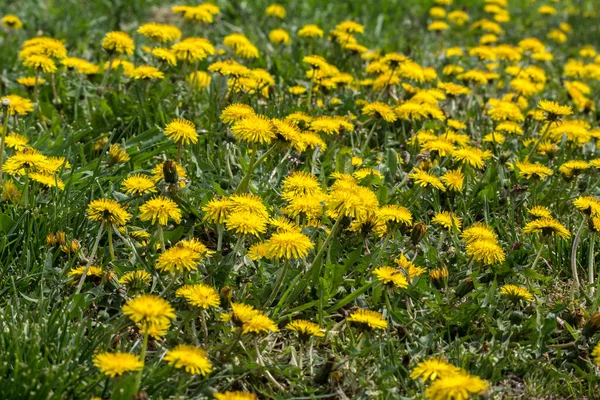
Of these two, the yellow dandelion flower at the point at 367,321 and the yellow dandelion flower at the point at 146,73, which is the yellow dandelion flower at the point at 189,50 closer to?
the yellow dandelion flower at the point at 146,73

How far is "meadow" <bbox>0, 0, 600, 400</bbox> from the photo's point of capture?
2463mm

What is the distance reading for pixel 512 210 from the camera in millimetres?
3381

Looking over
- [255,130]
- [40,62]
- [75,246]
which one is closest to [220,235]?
[255,130]

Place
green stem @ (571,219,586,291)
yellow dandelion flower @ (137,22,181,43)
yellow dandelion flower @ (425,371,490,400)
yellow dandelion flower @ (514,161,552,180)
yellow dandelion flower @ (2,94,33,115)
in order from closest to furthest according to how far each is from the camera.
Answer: yellow dandelion flower @ (425,371,490,400) < green stem @ (571,219,586,291) < yellow dandelion flower @ (514,161,552,180) < yellow dandelion flower @ (2,94,33,115) < yellow dandelion flower @ (137,22,181,43)

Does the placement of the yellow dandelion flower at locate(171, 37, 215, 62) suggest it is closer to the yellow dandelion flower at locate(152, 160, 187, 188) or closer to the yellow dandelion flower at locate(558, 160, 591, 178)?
the yellow dandelion flower at locate(152, 160, 187, 188)

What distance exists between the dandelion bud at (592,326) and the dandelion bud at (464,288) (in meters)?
0.38

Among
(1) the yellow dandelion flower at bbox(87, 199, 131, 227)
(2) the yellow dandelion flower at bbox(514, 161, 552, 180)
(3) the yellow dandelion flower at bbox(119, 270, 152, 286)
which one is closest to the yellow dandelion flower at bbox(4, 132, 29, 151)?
(1) the yellow dandelion flower at bbox(87, 199, 131, 227)

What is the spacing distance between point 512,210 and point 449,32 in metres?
3.43

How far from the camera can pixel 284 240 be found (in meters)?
2.64

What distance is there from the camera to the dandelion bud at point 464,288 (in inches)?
108

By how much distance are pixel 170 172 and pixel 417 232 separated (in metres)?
0.89

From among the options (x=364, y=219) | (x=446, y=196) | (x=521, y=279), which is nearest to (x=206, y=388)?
(x=364, y=219)

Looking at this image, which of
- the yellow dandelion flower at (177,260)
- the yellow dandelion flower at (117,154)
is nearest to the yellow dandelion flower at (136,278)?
the yellow dandelion flower at (177,260)

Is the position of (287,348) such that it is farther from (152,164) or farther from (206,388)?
(152,164)
